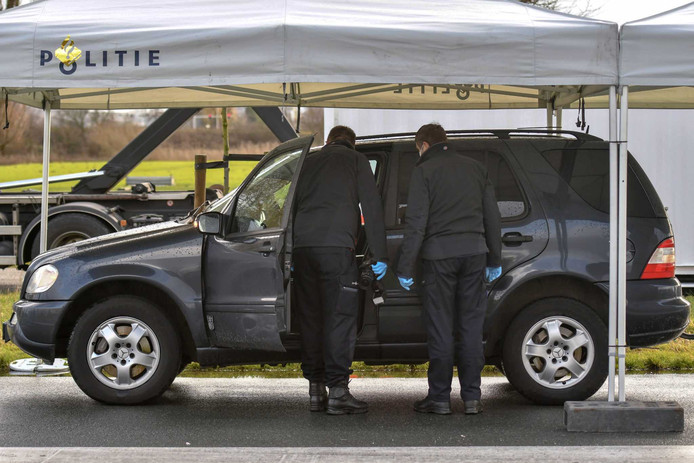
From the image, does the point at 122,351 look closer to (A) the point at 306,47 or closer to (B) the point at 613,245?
(A) the point at 306,47

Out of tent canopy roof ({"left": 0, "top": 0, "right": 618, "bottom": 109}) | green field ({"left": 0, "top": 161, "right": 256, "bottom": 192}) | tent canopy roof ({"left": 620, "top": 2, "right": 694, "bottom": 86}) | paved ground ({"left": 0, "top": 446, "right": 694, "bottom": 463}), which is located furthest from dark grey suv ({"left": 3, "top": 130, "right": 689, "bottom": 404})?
green field ({"left": 0, "top": 161, "right": 256, "bottom": 192})

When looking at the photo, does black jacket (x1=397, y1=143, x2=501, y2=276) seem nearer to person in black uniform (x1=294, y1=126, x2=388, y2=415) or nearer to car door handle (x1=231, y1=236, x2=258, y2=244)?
person in black uniform (x1=294, y1=126, x2=388, y2=415)

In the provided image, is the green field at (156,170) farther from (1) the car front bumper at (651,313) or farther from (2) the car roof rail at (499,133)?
(1) the car front bumper at (651,313)

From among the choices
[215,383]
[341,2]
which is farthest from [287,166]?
[215,383]

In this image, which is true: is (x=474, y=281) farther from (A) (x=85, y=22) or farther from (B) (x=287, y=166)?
(A) (x=85, y=22)

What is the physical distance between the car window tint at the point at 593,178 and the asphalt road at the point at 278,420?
1415mm

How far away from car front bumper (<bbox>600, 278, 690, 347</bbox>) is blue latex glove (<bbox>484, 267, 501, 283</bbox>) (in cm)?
77

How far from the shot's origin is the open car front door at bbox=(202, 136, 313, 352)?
256 inches

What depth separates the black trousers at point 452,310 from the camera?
6461mm

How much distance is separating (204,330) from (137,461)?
143 centimetres

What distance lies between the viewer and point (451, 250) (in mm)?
6414

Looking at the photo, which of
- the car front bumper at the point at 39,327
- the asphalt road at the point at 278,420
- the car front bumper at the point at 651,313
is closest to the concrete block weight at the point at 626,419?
the asphalt road at the point at 278,420

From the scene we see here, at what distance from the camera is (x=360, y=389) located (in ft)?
25.2

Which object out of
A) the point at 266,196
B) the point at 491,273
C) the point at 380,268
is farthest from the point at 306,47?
the point at 491,273
